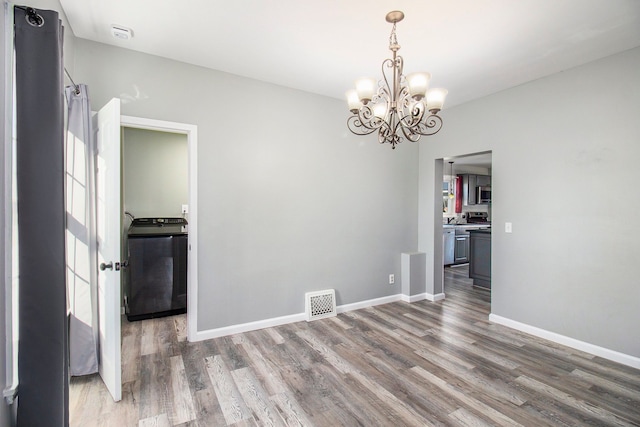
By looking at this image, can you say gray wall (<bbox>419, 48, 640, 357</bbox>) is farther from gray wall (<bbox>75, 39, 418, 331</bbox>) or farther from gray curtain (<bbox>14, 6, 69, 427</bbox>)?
gray curtain (<bbox>14, 6, 69, 427</bbox>)

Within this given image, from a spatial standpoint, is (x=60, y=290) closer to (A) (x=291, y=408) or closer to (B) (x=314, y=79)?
(A) (x=291, y=408)

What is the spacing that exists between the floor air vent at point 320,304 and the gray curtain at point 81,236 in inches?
80.3

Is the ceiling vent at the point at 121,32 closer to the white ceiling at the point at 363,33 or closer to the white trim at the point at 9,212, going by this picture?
the white ceiling at the point at 363,33

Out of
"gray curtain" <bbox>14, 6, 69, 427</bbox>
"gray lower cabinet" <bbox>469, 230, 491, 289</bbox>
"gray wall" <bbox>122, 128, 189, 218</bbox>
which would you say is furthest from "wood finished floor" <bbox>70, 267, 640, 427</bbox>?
"gray lower cabinet" <bbox>469, 230, 491, 289</bbox>

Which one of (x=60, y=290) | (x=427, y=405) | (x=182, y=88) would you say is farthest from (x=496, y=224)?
(x=60, y=290)

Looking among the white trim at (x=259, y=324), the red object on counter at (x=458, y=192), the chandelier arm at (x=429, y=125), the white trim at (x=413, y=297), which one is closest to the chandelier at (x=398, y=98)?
the chandelier arm at (x=429, y=125)

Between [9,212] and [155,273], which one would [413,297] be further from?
[9,212]

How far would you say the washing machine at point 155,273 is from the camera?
3.49 metres

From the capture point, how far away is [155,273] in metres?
3.58

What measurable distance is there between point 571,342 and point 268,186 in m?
3.47

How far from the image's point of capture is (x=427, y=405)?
2.03 meters

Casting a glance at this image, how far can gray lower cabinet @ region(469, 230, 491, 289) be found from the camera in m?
4.88

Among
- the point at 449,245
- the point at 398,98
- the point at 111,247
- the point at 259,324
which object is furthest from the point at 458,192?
the point at 111,247

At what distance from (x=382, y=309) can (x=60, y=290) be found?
343 centimetres
